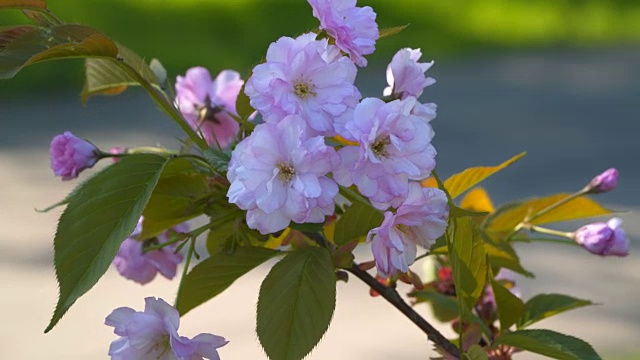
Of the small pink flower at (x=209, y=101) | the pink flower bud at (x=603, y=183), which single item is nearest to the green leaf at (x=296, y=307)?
the small pink flower at (x=209, y=101)

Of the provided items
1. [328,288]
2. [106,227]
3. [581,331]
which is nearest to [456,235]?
[328,288]

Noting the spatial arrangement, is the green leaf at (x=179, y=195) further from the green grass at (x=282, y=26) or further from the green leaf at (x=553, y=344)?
the green grass at (x=282, y=26)

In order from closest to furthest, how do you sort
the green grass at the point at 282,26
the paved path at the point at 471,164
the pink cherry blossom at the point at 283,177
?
the pink cherry blossom at the point at 283,177
the paved path at the point at 471,164
the green grass at the point at 282,26

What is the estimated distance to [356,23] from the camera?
798 mm

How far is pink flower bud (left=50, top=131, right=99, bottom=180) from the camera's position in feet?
3.02

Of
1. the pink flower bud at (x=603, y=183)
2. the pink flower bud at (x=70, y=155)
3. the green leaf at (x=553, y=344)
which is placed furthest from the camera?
the pink flower bud at (x=603, y=183)

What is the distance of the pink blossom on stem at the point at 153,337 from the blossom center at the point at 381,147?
0.15 m

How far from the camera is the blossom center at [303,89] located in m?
0.74

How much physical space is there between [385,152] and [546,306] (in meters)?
0.33

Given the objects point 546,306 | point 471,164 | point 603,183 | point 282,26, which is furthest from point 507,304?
point 282,26

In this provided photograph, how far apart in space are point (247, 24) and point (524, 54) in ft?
5.17

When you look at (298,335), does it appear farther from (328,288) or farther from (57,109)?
(57,109)

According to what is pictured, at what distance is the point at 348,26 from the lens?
0.79 metres

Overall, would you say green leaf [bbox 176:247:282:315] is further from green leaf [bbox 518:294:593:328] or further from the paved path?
the paved path
